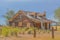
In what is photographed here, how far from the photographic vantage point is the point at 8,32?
22.1 m

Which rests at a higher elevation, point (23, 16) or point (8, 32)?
point (23, 16)

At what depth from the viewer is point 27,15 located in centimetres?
4081

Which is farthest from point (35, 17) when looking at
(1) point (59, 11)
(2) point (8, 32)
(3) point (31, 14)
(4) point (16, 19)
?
(2) point (8, 32)

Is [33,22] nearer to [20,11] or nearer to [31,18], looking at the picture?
[31,18]

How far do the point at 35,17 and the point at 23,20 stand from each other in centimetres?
319

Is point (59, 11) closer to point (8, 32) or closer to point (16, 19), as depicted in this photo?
point (16, 19)

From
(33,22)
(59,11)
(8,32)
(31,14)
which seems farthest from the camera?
(59,11)

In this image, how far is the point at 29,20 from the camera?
39438mm

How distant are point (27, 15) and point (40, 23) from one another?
10.8 feet

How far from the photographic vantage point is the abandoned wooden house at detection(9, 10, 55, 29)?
39.0 m

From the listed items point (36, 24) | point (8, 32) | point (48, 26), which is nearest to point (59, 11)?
point (48, 26)

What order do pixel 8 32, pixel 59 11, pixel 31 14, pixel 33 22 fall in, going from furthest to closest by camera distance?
pixel 59 11, pixel 31 14, pixel 33 22, pixel 8 32

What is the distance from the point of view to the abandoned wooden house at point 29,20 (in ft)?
128

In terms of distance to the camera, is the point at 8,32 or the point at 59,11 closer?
the point at 8,32
